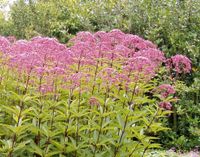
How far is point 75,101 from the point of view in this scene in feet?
11.5

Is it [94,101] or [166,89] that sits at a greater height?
[166,89]

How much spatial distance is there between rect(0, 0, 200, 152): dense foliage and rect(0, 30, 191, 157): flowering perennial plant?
132 inches

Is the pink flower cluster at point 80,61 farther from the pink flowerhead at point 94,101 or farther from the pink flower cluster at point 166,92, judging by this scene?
the pink flowerhead at point 94,101

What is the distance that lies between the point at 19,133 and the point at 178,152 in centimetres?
467

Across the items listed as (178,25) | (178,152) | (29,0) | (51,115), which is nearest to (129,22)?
(178,25)

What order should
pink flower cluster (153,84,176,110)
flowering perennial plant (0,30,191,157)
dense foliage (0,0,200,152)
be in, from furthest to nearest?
dense foliage (0,0,200,152), pink flower cluster (153,84,176,110), flowering perennial plant (0,30,191,157)

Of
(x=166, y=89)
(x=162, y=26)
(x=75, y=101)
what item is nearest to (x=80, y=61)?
(x=75, y=101)

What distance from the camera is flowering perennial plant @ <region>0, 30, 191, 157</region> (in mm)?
3311

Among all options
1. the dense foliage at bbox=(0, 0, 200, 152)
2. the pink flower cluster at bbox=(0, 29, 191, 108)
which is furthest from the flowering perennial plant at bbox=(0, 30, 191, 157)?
the dense foliage at bbox=(0, 0, 200, 152)

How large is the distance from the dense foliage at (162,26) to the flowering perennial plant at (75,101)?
11.0ft

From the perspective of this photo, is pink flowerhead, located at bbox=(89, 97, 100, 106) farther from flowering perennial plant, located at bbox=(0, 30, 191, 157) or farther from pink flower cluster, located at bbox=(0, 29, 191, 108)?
pink flower cluster, located at bbox=(0, 29, 191, 108)

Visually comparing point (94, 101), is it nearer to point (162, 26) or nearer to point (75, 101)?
point (75, 101)

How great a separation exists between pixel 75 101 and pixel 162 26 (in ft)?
16.6

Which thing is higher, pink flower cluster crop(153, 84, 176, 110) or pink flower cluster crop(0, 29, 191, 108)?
pink flower cluster crop(0, 29, 191, 108)
